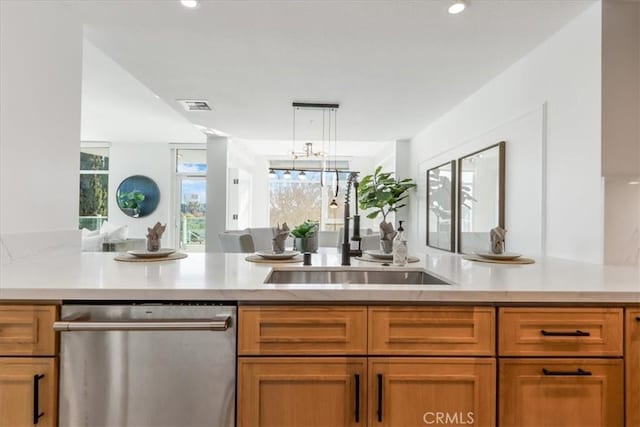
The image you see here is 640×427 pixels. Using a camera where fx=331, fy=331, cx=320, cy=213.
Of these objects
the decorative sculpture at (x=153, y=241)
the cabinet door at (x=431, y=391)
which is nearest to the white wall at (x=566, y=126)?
the cabinet door at (x=431, y=391)

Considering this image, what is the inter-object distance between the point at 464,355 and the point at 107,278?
1353 millimetres

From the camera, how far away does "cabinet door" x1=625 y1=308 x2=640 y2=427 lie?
1.14 m

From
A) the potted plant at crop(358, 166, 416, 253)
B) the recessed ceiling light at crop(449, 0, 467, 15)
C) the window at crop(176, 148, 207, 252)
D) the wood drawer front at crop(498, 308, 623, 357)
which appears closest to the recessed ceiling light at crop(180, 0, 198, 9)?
the recessed ceiling light at crop(449, 0, 467, 15)

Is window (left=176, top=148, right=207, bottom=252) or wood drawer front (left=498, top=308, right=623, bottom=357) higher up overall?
window (left=176, top=148, right=207, bottom=252)

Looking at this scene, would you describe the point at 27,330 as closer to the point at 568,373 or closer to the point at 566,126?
the point at 568,373

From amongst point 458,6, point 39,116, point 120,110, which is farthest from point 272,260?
point 120,110

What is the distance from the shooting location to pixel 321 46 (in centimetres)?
246

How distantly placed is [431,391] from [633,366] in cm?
70

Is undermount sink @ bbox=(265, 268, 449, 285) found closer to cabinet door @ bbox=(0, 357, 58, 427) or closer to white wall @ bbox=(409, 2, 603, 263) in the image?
cabinet door @ bbox=(0, 357, 58, 427)

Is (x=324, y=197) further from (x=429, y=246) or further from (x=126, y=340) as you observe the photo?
(x=126, y=340)

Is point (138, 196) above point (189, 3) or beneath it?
beneath

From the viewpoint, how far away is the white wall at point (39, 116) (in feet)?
5.32

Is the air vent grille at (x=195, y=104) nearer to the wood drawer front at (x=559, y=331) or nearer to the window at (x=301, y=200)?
the wood drawer front at (x=559, y=331)

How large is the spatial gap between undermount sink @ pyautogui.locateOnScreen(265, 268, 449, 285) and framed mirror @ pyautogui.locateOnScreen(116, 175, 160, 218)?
6812 millimetres
